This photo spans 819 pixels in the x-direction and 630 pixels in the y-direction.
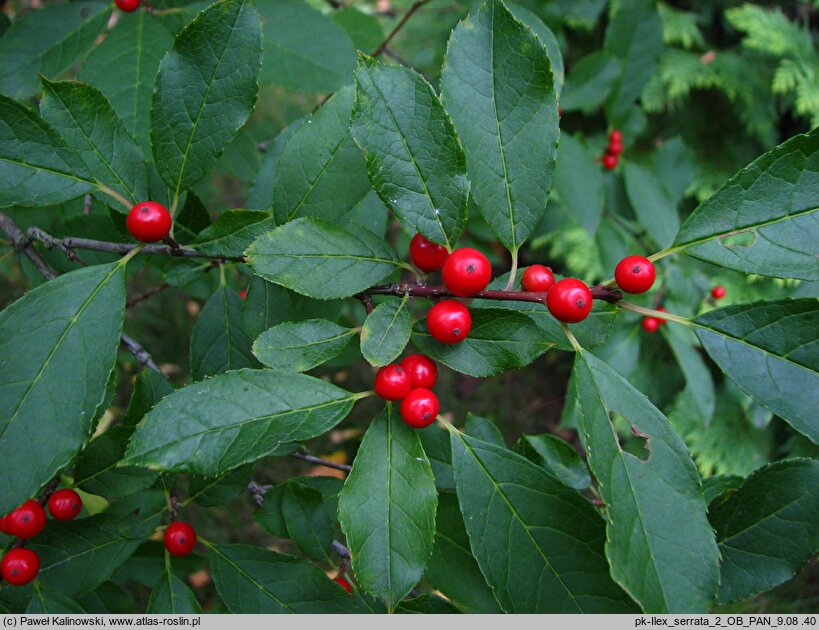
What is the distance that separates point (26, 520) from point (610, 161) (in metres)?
2.65

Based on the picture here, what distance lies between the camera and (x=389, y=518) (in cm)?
106

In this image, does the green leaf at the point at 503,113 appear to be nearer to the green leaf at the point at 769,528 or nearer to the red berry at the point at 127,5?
the green leaf at the point at 769,528

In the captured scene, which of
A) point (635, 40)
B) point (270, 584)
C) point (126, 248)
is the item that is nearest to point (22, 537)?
point (270, 584)

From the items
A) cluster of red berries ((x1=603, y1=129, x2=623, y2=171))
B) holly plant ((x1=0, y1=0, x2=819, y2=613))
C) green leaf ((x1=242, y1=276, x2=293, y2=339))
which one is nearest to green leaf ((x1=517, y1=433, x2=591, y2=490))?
holly plant ((x1=0, y1=0, x2=819, y2=613))

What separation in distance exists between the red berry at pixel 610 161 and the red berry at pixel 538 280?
199 centimetres

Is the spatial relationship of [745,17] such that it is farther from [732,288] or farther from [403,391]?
[403,391]

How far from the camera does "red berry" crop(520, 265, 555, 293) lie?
1.10 meters

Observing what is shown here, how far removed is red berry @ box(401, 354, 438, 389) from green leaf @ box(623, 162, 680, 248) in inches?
64.0

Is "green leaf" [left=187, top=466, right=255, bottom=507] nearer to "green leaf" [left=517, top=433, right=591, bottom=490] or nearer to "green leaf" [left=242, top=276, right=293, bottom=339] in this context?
"green leaf" [left=242, top=276, right=293, bottom=339]

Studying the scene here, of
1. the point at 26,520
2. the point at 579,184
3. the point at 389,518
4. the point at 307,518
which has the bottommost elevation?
the point at 307,518

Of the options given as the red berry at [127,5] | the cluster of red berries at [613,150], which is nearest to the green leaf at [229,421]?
the red berry at [127,5]

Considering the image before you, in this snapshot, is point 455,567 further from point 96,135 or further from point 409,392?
point 96,135

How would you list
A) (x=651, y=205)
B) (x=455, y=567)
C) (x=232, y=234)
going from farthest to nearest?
(x=651, y=205), (x=455, y=567), (x=232, y=234)

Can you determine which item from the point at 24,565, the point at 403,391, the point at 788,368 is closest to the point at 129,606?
the point at 24,565
